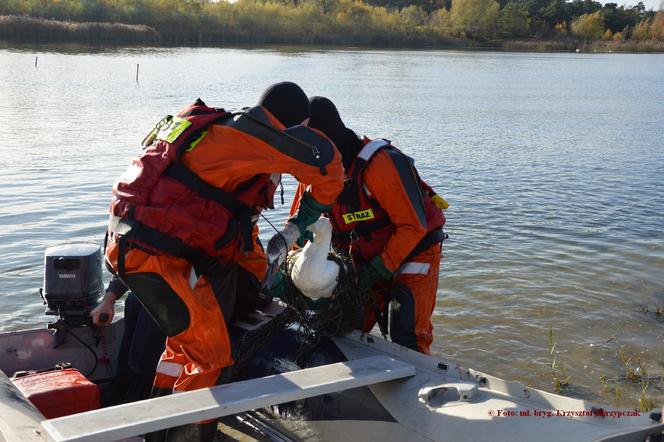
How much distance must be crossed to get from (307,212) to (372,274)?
746 millimetres

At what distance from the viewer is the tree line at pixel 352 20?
157ft

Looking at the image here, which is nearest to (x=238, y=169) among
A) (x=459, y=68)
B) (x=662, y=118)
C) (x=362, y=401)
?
(x=362, y=401)

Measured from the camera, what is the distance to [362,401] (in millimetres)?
3418

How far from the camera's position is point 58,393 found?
3346 millimetres

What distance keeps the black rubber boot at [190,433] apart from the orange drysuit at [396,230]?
1205 millimetres

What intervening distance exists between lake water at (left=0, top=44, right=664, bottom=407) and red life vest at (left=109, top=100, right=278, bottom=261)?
293 cm

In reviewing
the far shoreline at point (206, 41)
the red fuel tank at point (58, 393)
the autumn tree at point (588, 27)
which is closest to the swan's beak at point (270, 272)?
the red fuel tank at point (58, 393)

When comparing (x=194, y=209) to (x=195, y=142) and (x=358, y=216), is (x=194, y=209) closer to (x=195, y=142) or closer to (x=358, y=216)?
(x=195, y=142)

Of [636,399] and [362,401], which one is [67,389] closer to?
[362,401]

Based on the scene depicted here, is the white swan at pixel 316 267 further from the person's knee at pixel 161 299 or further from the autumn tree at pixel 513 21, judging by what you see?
the autumn tree at pixel 513 21

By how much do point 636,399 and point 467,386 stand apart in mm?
2151

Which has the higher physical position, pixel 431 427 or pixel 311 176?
pixel 311 176

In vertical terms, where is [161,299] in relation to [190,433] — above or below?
above

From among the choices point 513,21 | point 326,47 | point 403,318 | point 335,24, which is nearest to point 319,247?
point 403,318
